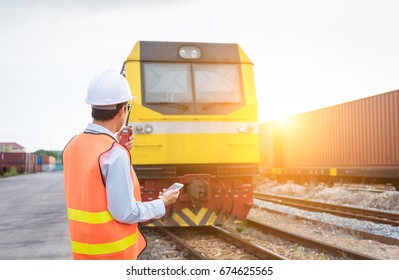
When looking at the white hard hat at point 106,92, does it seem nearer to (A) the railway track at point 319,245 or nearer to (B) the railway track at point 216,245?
(B) the railway track at point 216,245

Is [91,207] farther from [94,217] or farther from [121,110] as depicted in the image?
[121,110]

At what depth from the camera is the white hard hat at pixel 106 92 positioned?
6.48ft

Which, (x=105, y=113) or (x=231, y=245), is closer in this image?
(x=105, y=113)

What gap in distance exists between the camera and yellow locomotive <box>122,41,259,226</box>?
6.09 metres

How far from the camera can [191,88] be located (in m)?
6.34

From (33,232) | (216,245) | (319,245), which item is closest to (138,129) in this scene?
(216,245)

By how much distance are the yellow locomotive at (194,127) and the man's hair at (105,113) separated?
13.2ft

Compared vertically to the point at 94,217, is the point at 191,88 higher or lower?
higher

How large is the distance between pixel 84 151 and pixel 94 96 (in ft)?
0.82

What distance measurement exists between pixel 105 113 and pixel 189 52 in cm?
463

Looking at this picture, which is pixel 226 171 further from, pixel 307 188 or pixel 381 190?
pixel 307 188

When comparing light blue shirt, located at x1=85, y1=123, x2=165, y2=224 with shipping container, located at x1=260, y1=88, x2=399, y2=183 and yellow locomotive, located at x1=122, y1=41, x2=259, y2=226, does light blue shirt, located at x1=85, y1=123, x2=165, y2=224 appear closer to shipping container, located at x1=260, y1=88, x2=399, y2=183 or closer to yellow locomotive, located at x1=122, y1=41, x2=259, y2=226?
yellow locomotive, located at x1=122, y1=41, x2=259, y2=226

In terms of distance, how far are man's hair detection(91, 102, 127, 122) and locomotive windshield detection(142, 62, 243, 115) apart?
4.14 m

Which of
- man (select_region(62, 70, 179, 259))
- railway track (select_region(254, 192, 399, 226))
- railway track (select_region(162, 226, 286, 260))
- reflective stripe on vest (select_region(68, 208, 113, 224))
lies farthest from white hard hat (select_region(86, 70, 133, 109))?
railway track (select_region(254, 192, 399, 226))
